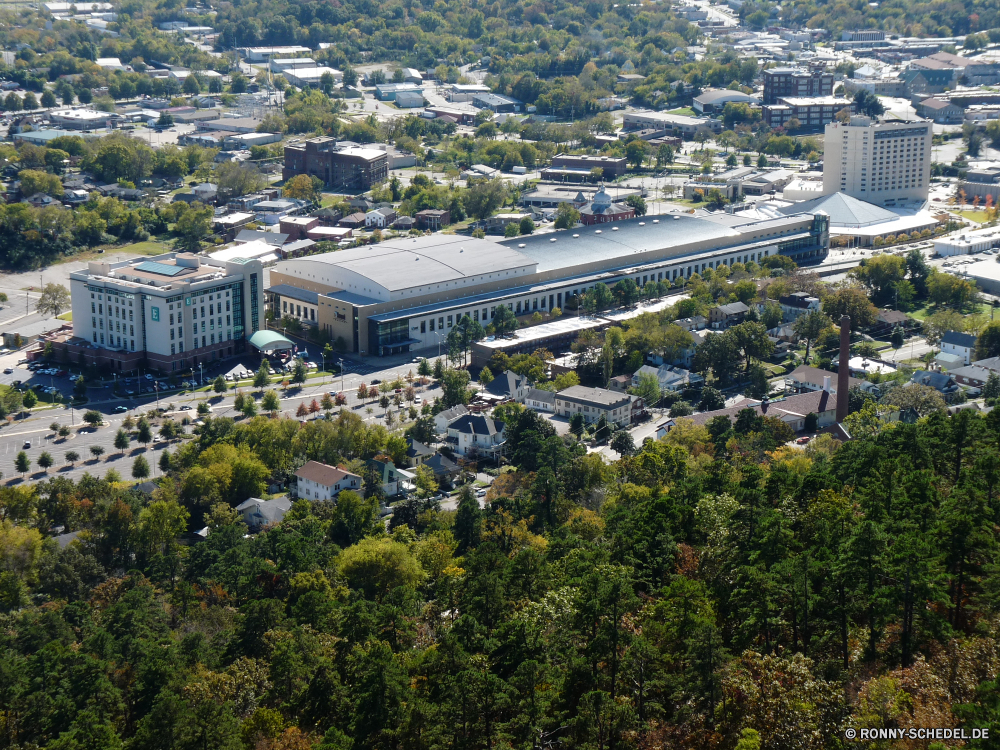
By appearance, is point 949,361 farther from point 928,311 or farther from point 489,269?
point 489,269

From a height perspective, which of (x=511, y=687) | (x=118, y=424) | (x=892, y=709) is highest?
(x=892, y=709)

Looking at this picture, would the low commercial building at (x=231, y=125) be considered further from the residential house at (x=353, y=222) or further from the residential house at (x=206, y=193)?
the residential house at (x=353, y=222)

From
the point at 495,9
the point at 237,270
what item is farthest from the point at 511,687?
the point at 495,9

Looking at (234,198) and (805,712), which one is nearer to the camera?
(805,712)

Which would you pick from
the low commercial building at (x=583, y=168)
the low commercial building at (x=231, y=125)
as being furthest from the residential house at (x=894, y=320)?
the low commercial building at (x=231, y=125)

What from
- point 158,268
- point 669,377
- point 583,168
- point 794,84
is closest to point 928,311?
point 669,377

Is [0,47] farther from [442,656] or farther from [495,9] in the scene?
[442,656]
